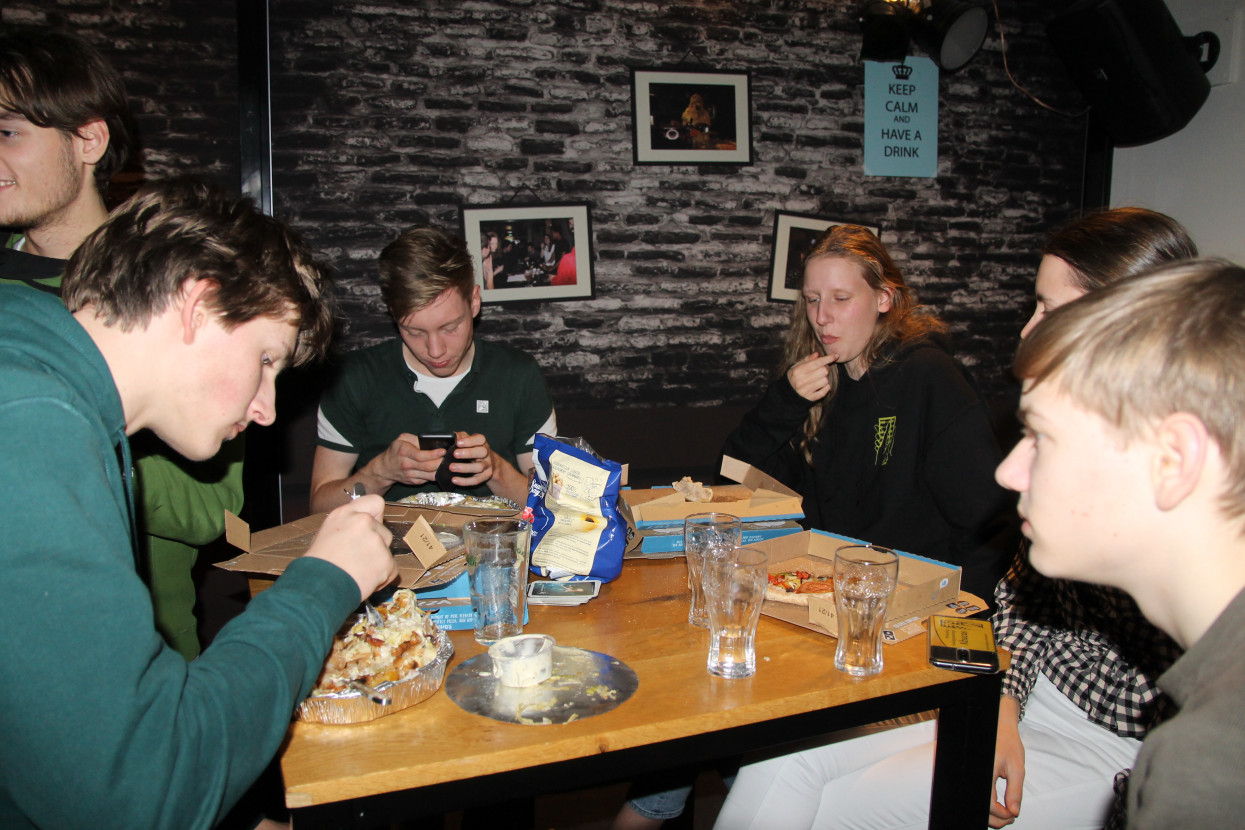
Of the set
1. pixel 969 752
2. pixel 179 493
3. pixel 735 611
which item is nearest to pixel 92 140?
pixel 179 493

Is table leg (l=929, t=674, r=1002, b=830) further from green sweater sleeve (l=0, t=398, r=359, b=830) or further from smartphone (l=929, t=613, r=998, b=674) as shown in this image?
green sweater sleeve (l=0, t=398, r=359, b=830)

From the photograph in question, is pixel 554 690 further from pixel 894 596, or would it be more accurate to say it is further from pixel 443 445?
pixel 443 445

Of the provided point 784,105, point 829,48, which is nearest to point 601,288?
point 784,105

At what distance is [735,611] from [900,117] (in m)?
3.53

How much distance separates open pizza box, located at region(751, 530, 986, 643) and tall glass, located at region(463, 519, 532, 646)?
453mm

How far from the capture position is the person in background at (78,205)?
151 centimetres

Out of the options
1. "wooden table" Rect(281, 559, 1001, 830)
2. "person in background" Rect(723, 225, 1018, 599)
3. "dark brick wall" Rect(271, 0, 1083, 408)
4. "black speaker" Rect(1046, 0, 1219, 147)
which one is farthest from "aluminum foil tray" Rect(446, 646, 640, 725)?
"black speaker" Rect(1046, 0, 1219, 147)

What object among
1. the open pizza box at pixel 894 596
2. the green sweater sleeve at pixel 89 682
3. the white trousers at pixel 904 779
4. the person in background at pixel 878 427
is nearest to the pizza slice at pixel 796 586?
the open pizza box at pixel 894 596

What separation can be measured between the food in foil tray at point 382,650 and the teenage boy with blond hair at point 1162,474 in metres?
0.86

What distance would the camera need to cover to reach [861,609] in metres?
1.21

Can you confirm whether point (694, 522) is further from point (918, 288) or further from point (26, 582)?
point (918, 288)

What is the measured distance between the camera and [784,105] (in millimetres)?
3805

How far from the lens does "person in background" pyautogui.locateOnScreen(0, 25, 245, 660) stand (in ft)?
4.95

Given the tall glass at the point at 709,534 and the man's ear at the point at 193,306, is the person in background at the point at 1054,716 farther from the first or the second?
the man's ear at the point at 193,306
